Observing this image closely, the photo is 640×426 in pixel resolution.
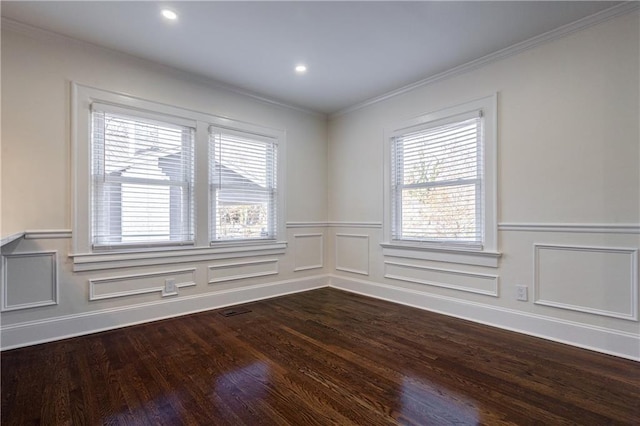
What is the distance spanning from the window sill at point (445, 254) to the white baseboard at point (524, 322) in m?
0.41

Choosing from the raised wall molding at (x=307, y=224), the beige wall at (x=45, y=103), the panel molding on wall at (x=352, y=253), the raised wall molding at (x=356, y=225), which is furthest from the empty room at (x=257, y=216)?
the raised wall molding at (x=307, y=224)

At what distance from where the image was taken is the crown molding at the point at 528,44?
2.37 m

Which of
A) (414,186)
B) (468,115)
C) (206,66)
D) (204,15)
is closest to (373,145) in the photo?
(414,186)

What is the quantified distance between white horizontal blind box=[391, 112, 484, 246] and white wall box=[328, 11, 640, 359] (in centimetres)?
25

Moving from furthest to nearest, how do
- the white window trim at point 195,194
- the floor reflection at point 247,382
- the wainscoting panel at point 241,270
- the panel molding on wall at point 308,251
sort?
1. the panel molding on wall at point 308,251
2. the wainscoting panel at point 241,270
3. the white window trim at point 195,194
4. the floor reflection at point 247,382

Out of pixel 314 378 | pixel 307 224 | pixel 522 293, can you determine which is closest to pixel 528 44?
pixel 522 293

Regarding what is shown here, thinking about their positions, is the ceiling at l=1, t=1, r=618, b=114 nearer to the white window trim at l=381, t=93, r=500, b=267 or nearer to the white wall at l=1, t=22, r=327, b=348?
the white wall at l=1, t=22, r=327, b=348

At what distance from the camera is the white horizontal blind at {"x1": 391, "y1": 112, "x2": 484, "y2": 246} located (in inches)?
127

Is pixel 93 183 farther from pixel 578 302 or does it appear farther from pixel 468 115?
pixel 578 302

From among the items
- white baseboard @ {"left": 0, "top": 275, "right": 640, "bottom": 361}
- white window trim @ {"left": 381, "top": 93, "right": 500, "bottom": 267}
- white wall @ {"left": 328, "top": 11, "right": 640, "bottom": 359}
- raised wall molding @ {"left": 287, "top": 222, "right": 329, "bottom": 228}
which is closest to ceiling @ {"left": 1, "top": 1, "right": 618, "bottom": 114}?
white wall @ {"left": 328, "top": 11, "right": 640, "bottom": 359}

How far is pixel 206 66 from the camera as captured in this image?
3.26m

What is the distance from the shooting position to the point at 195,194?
137 inches

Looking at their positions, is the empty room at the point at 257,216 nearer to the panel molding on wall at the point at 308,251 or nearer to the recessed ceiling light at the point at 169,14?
the recessed ceiling light at the point at 169,14

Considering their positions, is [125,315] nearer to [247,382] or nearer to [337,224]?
[247,382]
